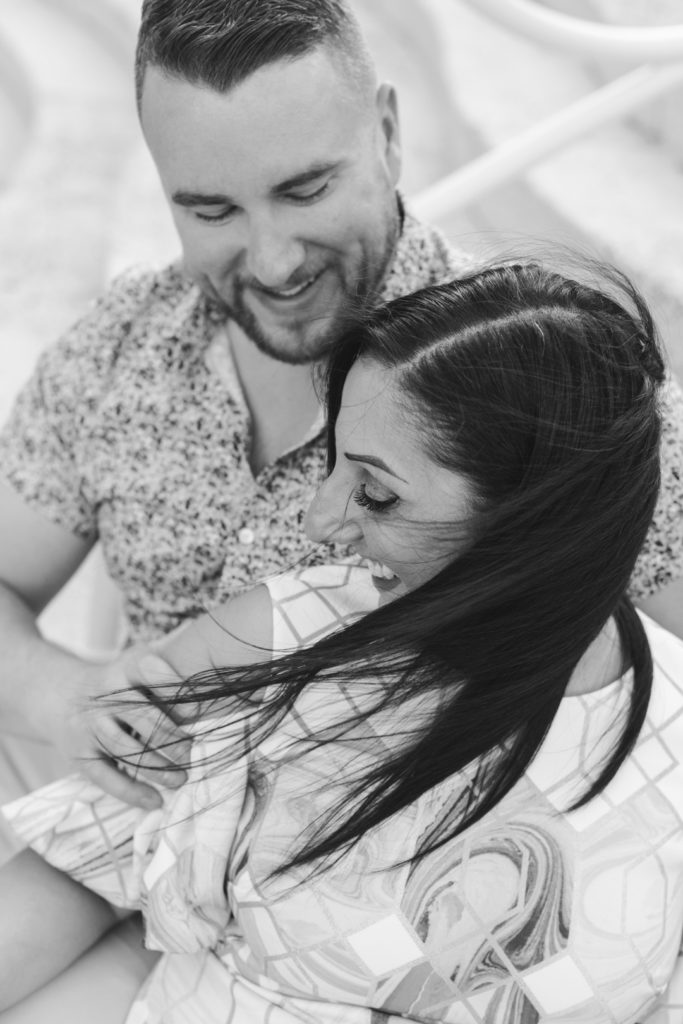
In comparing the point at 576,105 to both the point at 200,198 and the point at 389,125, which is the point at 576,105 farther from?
the point at 200,198

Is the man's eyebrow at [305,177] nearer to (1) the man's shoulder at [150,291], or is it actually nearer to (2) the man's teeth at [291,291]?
(2) the man's teeth at [291,291]

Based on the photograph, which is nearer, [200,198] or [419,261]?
[200,198]

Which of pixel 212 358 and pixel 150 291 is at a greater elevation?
pixel 150 291

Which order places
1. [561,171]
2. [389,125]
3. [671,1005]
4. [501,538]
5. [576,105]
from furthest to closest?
[561,171] < [576,105] < [389,125] < [671,1005] < [501,538]

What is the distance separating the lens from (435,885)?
45.2 inches

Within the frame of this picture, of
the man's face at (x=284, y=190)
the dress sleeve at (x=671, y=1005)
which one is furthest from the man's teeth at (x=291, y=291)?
the dress sleeve at (x=671, y=1005)

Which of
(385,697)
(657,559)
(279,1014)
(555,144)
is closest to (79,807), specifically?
(279,1014)

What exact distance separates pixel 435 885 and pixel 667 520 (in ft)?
1.73

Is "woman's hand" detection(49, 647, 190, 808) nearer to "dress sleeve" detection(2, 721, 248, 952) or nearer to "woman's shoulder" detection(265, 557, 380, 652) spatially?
"dress sleeve" detection(2, 721, 248, 952)

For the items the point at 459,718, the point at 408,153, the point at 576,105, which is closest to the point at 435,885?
the point at 459,718

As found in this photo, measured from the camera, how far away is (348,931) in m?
1.16

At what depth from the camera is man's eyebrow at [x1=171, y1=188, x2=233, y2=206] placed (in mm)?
1454

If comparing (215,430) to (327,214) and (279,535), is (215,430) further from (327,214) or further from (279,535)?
(327,214)

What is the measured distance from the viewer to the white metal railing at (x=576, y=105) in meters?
1.72
